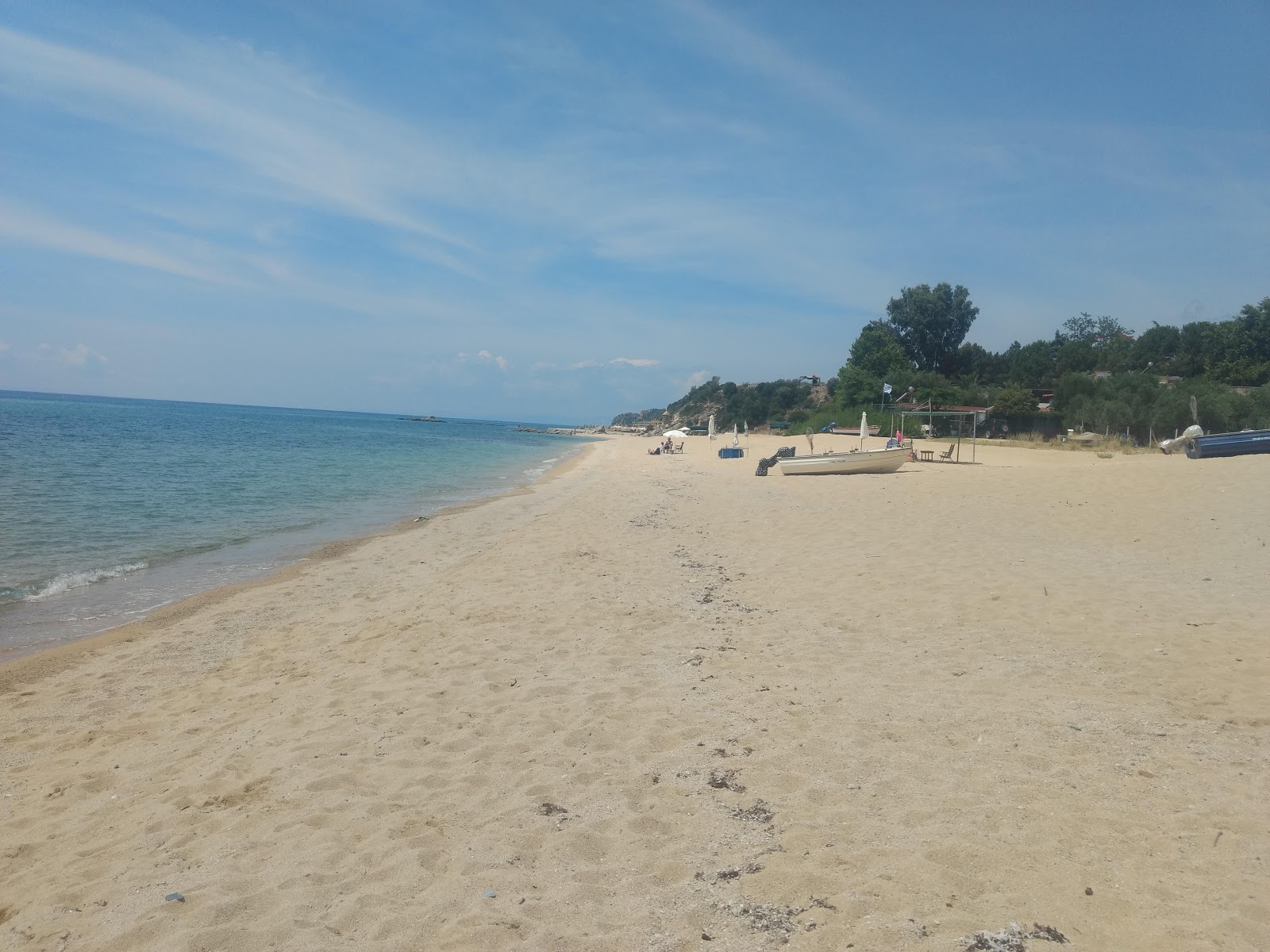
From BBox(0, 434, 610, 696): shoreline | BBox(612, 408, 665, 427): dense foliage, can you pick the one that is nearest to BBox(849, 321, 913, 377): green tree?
BBox(0, 434, 610, 696): shoreline

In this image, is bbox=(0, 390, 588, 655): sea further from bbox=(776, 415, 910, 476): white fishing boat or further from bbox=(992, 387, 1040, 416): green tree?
bbox=(992, 387, 1040, 416): green tree

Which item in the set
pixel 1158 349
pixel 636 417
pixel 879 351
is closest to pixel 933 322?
pixel 879 351

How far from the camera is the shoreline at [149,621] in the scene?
677 centimetres

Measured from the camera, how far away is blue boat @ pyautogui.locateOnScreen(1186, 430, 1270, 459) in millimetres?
21594

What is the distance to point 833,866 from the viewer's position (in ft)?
10.2

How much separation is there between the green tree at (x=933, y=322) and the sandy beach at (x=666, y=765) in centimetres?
6532

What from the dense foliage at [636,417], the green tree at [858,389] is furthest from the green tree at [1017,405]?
the dense foliage at [636,417]

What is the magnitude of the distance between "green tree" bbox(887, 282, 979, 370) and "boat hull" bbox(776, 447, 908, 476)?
51383mm

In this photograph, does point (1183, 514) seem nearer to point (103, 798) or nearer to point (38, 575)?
point (103, 798)

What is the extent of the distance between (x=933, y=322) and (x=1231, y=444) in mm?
50102

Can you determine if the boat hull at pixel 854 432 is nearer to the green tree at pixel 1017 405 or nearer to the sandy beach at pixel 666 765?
the green tree at pixel 1017 405

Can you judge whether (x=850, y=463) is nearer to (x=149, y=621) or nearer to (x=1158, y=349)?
(x=149, y=621)

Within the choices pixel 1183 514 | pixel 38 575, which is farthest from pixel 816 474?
pixel 38 575

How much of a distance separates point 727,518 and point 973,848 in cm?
1061
